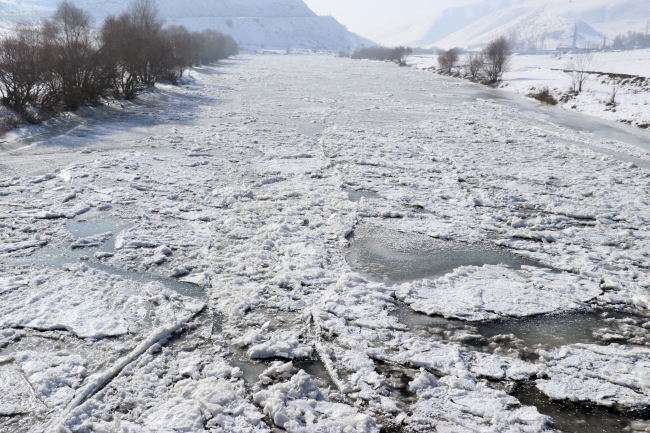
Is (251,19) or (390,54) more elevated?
(251,19)

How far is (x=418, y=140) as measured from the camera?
1230cm

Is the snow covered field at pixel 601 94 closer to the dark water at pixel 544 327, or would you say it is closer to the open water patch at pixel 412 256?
the open water patch at pixel 412 256

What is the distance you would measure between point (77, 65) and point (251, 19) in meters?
160

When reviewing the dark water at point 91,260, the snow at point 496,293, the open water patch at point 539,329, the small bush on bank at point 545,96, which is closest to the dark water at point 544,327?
the open water patch at point 539,329

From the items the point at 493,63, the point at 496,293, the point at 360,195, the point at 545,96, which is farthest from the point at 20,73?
the point at 493,63

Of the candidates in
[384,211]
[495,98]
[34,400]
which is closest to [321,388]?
[34,400]

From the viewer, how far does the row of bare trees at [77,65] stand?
494 inches

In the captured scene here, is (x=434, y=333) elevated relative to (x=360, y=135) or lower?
lower

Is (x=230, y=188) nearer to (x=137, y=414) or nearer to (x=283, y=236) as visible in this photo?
(x=283, y=236)

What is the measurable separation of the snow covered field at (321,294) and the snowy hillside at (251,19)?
412ft

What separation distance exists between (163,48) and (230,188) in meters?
17.8

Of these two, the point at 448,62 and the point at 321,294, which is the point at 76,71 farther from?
the point at 448,62

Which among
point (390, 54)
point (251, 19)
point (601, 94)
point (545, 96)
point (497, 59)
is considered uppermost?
point (251, 19)

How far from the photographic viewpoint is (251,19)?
6378 inches
